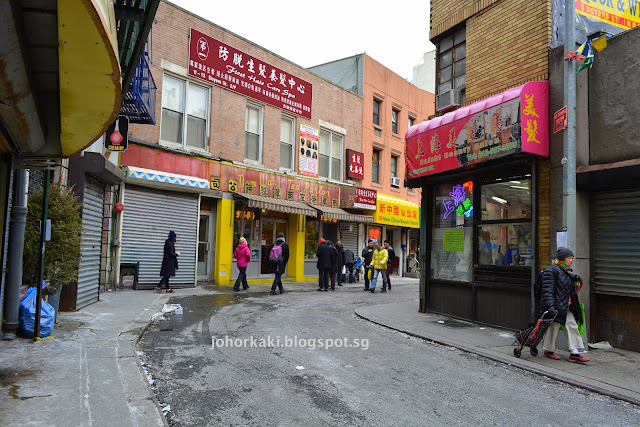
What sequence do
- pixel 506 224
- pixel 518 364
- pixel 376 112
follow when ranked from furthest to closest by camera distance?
pixel 376 112 < pixel 506 224 < pixel 518 364

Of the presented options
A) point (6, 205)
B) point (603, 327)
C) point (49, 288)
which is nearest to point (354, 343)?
point (603, 327)

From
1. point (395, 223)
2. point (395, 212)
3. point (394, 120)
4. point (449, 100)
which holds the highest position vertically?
point (394, 120)

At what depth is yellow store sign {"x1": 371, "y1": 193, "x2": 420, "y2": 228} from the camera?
2238 centimetres

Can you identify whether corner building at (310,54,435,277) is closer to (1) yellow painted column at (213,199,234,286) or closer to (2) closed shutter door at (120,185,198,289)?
(1) yellow painted column at (213,199,234,286)

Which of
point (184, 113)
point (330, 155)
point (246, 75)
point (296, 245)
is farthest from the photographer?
point (330, 155)

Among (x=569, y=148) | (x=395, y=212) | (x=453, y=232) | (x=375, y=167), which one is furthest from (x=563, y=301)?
(x=375, y=167)

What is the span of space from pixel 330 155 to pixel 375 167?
12.6 ft

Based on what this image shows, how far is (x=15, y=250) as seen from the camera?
6.57 metres

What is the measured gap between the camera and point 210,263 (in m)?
16.2

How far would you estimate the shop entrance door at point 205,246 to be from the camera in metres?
16.0

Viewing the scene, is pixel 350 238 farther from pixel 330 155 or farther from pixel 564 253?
pixel 564 253

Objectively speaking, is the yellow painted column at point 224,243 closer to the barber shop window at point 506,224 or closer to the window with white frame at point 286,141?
the window with white frame at point 286,141

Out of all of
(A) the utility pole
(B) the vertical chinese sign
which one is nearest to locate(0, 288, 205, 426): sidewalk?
(A) the utility pole

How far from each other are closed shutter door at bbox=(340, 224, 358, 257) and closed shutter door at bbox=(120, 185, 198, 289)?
808 cm
